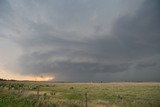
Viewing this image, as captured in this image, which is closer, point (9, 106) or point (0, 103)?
point (9, 106)

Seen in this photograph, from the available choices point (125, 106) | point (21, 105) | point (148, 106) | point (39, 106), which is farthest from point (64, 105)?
point (148, 106)

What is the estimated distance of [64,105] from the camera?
81.1 ft

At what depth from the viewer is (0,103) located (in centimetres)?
2628

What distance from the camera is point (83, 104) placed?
2602 centimetres

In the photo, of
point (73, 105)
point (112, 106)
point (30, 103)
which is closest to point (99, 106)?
point (112, 106)

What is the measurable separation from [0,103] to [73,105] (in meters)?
7.57

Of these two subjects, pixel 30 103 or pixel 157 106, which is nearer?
pixel 157 106

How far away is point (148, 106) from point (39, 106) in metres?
10.4

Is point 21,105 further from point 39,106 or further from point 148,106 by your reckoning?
point 148,106

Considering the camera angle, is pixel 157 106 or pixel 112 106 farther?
pixel 112 106

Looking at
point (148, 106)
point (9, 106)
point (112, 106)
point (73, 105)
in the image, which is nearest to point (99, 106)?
point (112, 106)

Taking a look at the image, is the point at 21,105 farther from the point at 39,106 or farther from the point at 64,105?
the point at 64,105

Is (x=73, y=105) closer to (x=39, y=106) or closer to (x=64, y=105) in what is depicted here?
(x=64, y=105)

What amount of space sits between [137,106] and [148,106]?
104 cm
